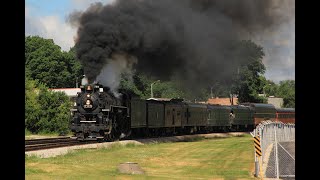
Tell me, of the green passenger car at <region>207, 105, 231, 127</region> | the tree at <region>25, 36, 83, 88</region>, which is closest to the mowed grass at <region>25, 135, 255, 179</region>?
the green passenger car at <region>207, 105, 231, 127</region>

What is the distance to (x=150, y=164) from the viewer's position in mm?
21859

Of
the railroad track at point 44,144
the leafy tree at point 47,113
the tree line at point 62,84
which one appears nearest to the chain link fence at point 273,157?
the railroad track at point 44,144

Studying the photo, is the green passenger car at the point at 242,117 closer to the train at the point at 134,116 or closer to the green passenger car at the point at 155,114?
the train at the point at 134,116

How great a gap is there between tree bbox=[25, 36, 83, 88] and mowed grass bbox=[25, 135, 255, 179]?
69888 millimetres

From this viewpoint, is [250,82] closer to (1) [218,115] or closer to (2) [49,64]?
(1) [218,115]

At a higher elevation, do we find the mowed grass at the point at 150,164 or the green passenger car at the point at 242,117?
the green passenger car at the point at 242,117

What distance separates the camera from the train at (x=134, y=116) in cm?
2892

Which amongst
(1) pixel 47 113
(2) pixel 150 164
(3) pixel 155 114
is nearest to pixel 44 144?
(2) pixel 150 164

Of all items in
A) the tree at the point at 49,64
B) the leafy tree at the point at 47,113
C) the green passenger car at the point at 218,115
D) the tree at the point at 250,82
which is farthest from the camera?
the tree at the point at 49,64

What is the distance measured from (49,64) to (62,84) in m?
4.92

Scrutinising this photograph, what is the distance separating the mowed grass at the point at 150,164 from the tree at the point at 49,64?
69888mm

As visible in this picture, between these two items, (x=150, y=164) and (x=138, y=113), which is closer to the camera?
(x=150, y=164)
